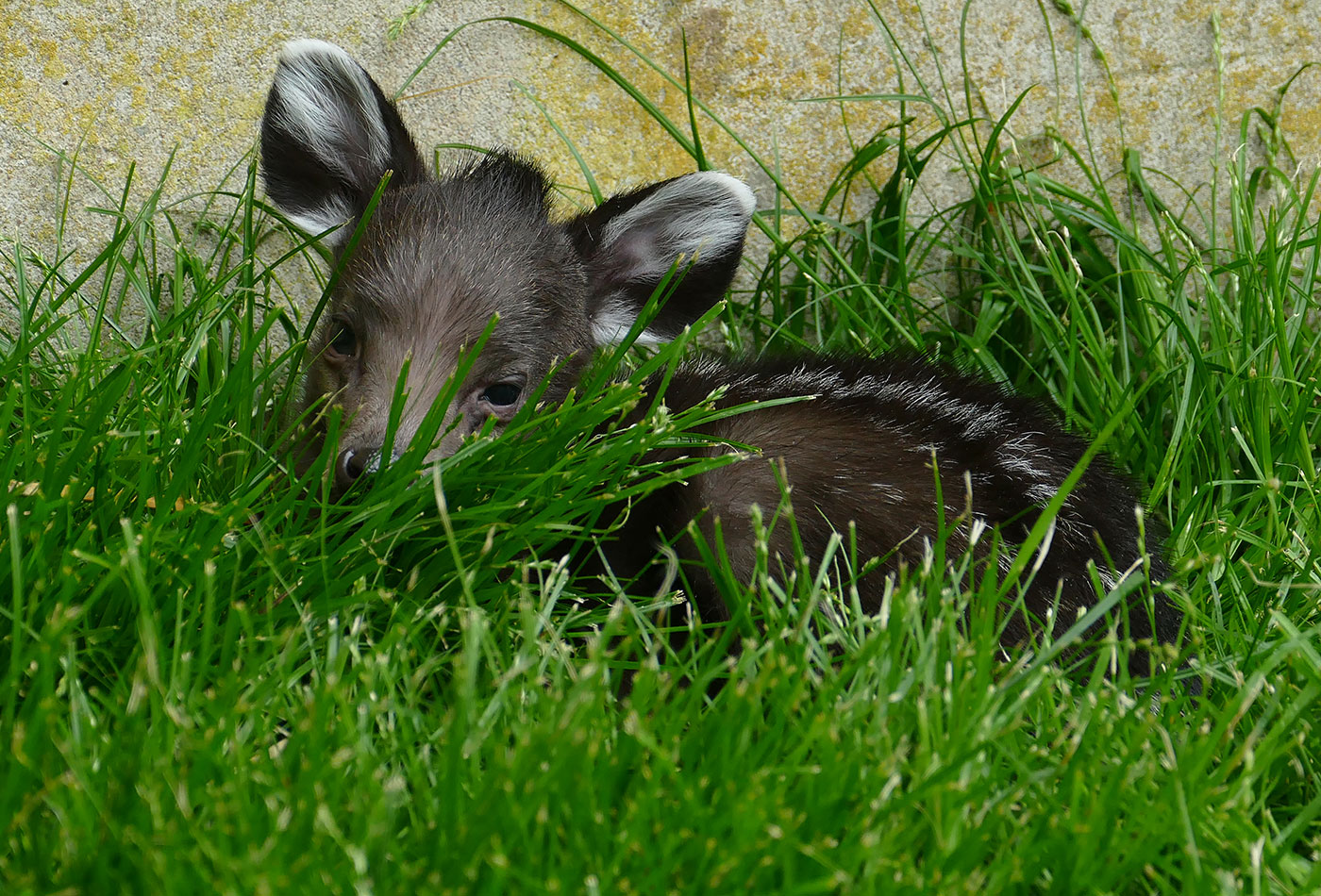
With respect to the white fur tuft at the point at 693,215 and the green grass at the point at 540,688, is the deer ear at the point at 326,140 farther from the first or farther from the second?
the white fur tuft at the point at 693,215

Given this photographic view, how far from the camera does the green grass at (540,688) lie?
5.41ft

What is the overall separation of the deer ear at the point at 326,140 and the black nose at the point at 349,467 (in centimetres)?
111

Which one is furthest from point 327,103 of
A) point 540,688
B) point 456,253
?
point 540,688

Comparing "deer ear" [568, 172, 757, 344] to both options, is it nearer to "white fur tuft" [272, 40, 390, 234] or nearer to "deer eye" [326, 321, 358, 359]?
"white fur tuft" [272, 40, 390, 234]

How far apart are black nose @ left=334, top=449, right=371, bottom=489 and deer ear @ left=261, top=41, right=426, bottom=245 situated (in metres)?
1.11

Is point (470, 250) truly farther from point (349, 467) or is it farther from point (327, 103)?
point (349, 467)

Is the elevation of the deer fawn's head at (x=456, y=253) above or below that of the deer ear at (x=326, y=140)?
below

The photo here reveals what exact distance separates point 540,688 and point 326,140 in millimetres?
2166

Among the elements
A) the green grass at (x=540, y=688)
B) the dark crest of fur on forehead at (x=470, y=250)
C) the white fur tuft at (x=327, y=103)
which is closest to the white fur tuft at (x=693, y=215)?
the dark crest of fur on forehead at (x=470, y=250)

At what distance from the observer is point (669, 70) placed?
14.3 ft

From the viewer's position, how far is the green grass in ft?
5.41

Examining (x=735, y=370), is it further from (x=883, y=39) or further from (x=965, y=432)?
(x=883, y=39)

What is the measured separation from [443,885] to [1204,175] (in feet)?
13.1

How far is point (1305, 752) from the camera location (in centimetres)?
227
